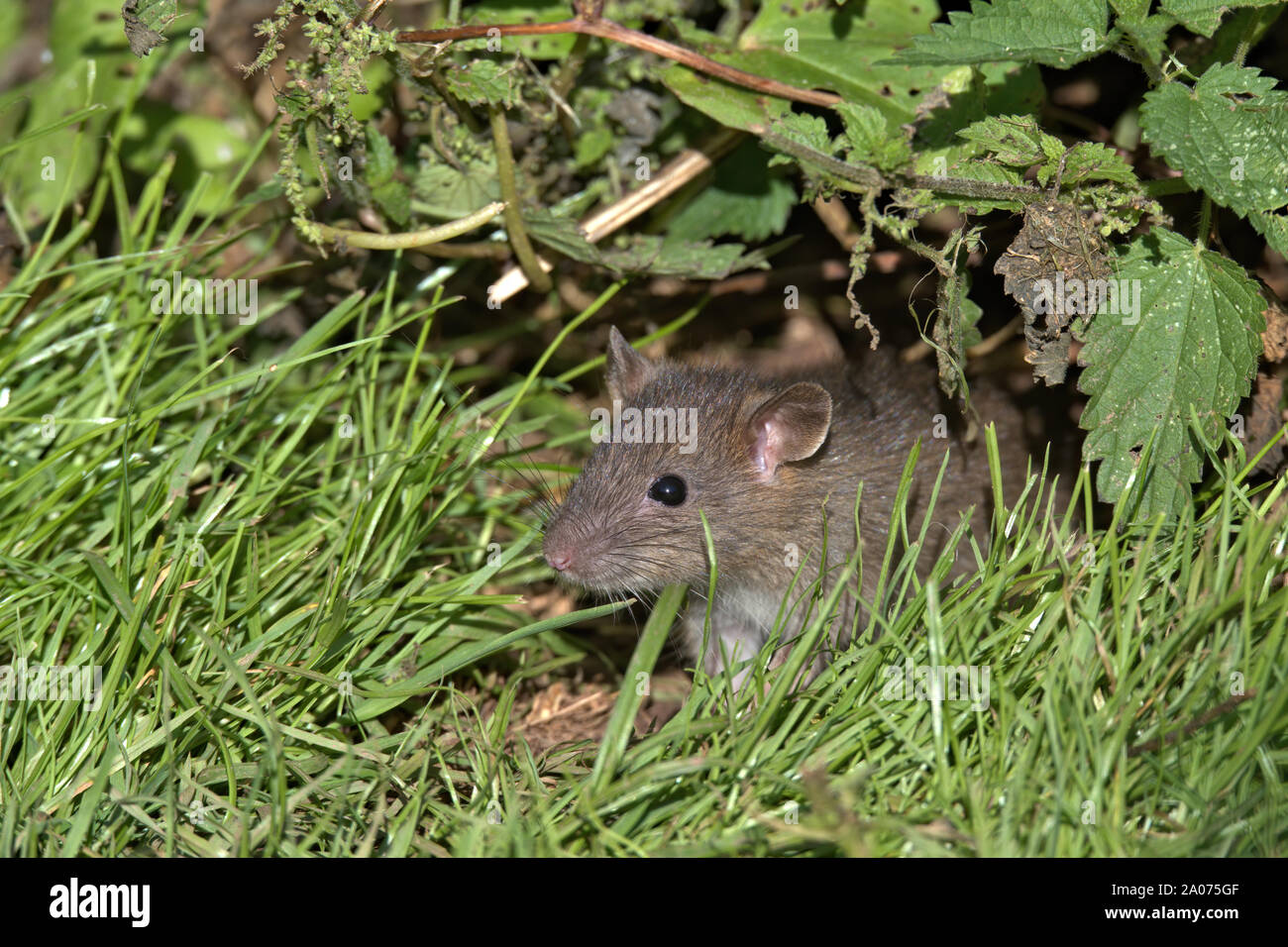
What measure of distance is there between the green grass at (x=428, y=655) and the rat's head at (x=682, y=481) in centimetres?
30

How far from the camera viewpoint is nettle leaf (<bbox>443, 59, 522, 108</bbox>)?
412cm

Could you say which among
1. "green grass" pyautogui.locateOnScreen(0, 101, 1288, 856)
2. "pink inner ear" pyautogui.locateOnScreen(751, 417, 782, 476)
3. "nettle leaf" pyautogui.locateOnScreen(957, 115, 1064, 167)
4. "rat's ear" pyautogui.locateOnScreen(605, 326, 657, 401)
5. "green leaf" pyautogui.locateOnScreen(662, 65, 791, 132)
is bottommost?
"green grass" pyautogui.locateOnScreen(0, 101, 1288, 856)

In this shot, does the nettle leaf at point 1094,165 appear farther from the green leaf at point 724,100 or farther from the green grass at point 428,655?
the green leaf at point 724,100

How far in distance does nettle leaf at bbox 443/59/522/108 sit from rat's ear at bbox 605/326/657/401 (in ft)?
3.32

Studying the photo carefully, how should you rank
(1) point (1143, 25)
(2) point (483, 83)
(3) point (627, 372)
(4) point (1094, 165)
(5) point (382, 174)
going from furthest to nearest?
(3) point (627, 372) < (5) point (382, 174) < (2) point (483, 83) < (4) point (1094, 165) < (1) point (1143, 25)

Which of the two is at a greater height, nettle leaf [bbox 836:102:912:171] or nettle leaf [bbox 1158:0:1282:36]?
nettle leaf [bbox 1158:0:1282:36]

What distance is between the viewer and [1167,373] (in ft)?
11.9

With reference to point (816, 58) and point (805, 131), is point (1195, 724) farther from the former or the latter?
point (816, 58)

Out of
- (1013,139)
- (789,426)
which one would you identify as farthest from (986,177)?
(789,426)

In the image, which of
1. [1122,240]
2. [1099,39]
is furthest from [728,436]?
[1099,39]

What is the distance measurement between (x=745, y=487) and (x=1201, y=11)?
2101 millimetres

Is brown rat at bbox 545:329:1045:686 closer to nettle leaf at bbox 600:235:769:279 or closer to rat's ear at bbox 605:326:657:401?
rat's ear at bbox 605:326:657:401

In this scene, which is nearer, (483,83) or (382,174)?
(483,83)

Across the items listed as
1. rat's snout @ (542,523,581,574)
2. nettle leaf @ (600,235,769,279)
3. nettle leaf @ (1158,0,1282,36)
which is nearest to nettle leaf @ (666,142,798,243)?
nettle leaf @ (600,235,769,279)
